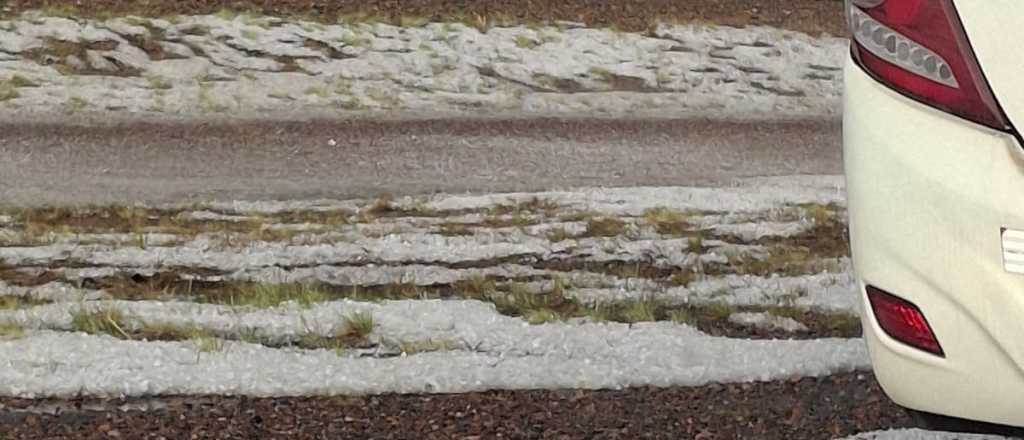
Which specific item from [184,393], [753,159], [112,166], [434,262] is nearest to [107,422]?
[184,393]

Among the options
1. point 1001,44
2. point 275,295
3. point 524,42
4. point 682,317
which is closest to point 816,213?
point 682,317

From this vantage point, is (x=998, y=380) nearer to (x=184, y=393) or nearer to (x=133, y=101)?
(x=184, y=393)

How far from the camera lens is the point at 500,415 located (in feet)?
12.2

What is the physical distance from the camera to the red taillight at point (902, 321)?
254 centimetres

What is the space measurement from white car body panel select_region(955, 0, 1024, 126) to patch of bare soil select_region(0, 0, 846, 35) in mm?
6962

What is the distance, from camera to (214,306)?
4.51 meters

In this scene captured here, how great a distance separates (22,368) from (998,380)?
9.30ft

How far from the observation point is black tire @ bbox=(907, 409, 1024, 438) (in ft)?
8.47

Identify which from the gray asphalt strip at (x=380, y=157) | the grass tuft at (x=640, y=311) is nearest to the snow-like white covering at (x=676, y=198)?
the gray asphalt strip at (x=380, y=157)

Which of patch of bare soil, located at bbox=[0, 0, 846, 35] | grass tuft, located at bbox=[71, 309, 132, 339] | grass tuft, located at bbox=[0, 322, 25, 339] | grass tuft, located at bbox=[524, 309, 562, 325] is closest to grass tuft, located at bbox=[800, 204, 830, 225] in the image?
grass tuft, located at bbox=[524, 309, 562, 325]

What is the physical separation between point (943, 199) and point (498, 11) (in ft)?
23.7

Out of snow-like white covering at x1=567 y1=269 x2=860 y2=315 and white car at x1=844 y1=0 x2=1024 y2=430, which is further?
Result: snow-like white covering at x1=567 y1=269 x2=860 y2=315

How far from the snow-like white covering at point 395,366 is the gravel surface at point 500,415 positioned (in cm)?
6

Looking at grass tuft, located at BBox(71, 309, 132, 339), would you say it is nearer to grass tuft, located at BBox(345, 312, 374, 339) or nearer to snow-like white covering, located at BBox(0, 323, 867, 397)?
snow-like white covering, located at BBox(0, 323, 867, 397)
